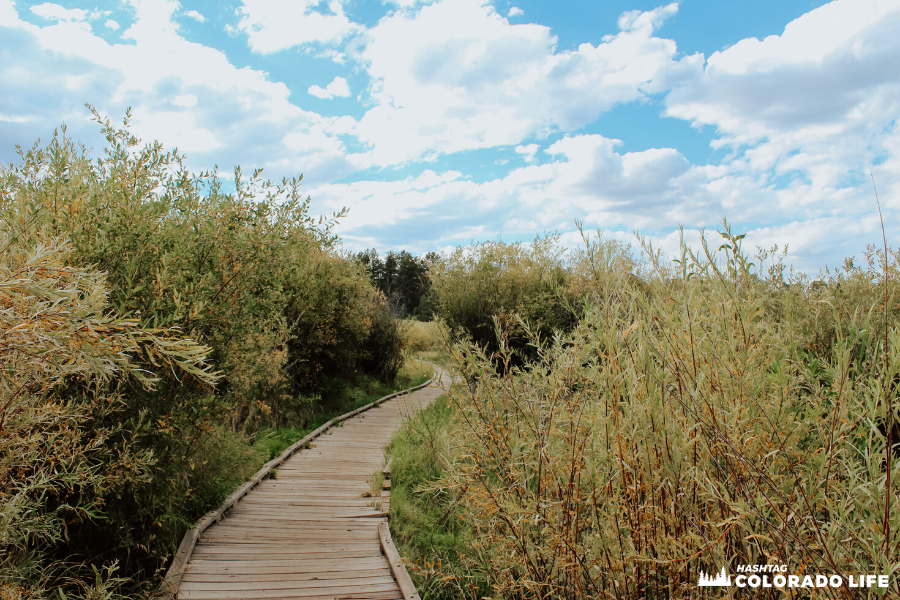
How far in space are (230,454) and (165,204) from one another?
280cm

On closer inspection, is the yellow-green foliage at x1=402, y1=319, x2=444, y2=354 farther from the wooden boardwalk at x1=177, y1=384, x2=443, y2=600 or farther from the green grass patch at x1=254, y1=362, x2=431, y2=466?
the wooden boardwalk at x1=177, y1=384, x2=443, y2=600

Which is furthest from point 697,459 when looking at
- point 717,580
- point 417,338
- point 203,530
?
point 417,338

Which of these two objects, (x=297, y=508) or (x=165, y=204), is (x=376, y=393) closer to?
(x=297, y=508)

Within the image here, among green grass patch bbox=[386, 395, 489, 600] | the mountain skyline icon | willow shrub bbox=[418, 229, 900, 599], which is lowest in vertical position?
green grass patch bbox=[386, 395, 489, 600]

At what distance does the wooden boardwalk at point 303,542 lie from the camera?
4.11m

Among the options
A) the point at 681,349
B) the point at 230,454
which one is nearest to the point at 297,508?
the point at 230,454

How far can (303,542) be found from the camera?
16.3 feet

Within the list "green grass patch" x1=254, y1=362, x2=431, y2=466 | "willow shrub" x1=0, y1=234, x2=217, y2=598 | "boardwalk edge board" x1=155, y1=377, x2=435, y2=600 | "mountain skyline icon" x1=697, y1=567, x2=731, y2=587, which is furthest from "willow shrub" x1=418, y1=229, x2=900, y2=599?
"green grass patch" x1=254, y1=362, x2=431, y2=466

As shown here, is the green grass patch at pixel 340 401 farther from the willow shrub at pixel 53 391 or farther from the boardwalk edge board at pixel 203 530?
the willow shrub at pixel 53 391

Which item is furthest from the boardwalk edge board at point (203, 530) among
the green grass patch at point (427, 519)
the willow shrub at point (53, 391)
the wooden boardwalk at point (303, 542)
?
the willow shrub at point (53, 391)

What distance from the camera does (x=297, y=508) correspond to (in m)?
5.77

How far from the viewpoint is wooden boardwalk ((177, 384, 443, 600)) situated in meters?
4.11

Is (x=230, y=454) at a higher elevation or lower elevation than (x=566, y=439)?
lower

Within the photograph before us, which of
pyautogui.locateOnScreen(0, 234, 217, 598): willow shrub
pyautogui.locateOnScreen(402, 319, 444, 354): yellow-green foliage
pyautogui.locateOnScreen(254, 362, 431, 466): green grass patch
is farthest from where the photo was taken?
pyautogui.locateOnScreen(402, 319, 444, 354): yellow-green foliage
